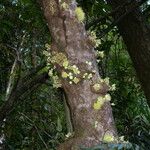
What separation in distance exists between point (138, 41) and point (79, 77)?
81.8 inches

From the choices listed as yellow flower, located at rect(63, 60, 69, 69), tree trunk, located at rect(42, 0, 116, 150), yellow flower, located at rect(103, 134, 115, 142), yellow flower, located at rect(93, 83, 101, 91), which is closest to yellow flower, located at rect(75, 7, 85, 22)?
tree trunk, located at rect(42, 0, 116, 150)

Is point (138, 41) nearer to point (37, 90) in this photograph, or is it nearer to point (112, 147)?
point (37, 90)

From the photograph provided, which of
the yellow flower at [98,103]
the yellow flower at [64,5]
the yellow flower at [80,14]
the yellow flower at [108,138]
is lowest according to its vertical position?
the yellow flower at [108,138]

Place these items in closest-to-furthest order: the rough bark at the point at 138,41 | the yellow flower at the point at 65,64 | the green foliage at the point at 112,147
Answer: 1. the green foliage at the point at 112,147
2. the yellow flower at the point at 65,64
3. the rough bark at the point at 138,41


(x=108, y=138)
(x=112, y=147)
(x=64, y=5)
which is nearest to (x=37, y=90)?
(x=64, y=5)

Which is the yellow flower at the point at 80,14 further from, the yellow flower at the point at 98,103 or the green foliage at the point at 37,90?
the green foliage at the point at 37,90

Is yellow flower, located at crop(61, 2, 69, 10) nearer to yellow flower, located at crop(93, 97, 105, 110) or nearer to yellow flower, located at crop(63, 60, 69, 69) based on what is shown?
yellow flower, located at crop(63, 60, 69, 69)

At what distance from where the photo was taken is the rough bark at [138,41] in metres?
3.79

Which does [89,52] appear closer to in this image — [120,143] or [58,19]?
[58,19]

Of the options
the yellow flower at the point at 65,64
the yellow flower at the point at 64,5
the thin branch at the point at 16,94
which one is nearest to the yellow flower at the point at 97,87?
the yellow flower at the point at 65,64

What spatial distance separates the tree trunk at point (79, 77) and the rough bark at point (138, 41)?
192 centimetres

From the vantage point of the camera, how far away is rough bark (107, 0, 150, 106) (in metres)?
3.79

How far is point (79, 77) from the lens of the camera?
183 centimetres

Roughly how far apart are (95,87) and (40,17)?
1.51 m
